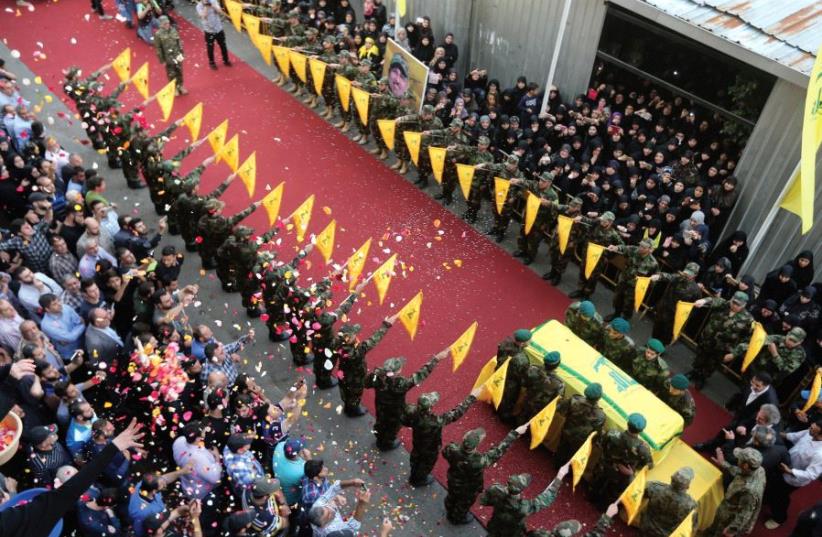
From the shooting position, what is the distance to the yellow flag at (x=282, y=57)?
12533 mm

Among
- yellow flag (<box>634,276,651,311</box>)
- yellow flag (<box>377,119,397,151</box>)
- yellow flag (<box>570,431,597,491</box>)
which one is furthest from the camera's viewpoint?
yellow flag (<box>377,119,397,151</box>)

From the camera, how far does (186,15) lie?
632 inches

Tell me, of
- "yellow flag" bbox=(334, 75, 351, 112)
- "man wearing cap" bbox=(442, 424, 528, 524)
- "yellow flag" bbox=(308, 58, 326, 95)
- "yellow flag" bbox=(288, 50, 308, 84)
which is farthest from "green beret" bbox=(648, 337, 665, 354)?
"yellow flag" bbox=(288, 50, 308, 84)

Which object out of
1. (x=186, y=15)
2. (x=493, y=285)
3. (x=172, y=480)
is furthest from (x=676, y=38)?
(x=186, y=15)

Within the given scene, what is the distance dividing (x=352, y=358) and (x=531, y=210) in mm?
3713

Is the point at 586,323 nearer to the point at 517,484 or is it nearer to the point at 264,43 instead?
the point at 517,484

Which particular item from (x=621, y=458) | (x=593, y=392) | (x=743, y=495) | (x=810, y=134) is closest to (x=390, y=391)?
(x=593, y=392)

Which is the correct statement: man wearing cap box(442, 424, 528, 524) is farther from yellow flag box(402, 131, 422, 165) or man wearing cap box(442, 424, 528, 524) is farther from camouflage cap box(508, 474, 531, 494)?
yellow flag box(402, 131, 422, 165)

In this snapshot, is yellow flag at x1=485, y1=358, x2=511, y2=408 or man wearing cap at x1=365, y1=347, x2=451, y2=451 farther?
yellow flag at x1=485, y1=358, x2=511, y2=408

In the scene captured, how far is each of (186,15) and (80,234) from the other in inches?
372

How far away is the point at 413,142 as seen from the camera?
1063cm

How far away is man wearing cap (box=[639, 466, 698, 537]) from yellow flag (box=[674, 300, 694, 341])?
250 centimetres

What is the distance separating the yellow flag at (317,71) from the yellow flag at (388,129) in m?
1.69

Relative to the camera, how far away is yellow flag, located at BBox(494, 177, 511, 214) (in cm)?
985
